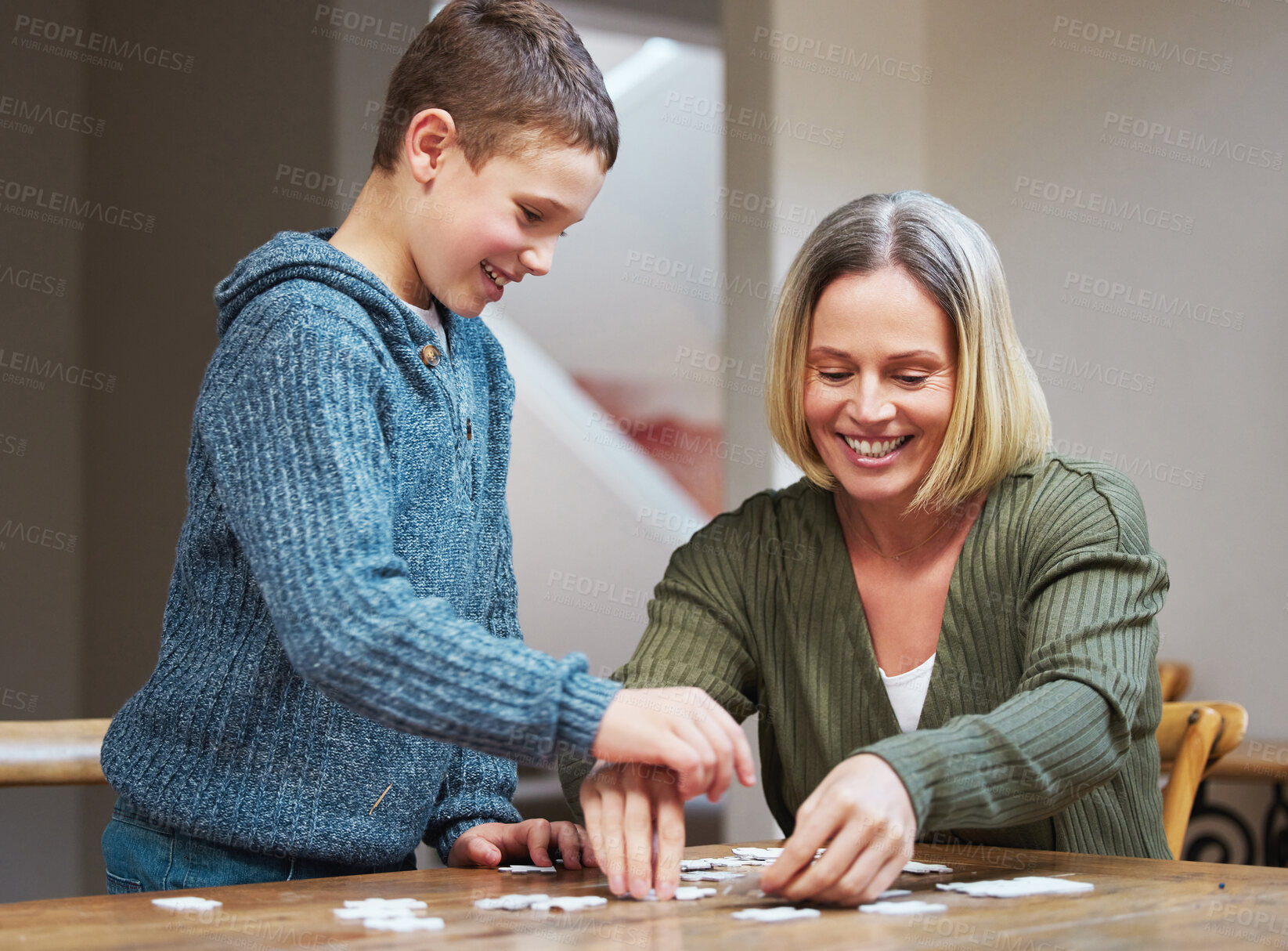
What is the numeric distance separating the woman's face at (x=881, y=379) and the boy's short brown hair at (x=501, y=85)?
0.39 meters

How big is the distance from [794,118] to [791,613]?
80.9 inches

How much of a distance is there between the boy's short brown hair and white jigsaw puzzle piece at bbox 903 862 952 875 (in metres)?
0.81

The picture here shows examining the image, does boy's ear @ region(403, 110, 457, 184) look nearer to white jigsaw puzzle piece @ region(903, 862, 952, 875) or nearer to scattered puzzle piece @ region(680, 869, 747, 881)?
scattered puzzle piece @ region(680, 869, 747, 881)

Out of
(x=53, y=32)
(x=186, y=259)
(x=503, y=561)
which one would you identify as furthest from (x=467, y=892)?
(x=53, y=32)

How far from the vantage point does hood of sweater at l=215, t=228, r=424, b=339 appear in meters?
1.18

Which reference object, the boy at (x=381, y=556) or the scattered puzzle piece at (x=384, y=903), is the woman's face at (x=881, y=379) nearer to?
the boy at (x=381, y=556)

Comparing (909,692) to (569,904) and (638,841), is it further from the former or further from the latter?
(569,904)

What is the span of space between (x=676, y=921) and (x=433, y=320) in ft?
2.39

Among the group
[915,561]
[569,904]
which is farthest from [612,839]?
[915,561]

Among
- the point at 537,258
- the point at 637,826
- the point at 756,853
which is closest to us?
the point at 637,826

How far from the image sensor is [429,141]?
1258 mm

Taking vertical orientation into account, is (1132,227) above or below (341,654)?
above

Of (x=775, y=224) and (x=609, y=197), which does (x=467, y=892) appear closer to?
(x=775, y=224)

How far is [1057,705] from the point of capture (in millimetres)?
1247
